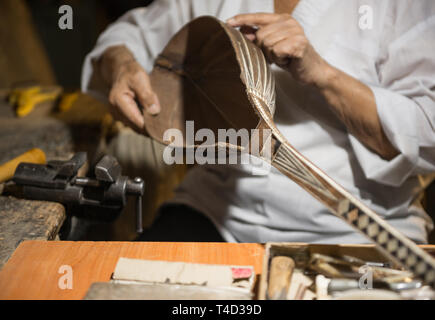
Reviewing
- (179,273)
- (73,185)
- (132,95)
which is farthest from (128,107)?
(179,273)

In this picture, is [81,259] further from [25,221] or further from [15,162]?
[15,162]

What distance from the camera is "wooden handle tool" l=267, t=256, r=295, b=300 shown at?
0.52m

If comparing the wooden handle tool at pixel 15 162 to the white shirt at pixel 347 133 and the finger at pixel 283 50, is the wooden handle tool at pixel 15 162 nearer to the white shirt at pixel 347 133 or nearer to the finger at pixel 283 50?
the white shirt at pixel 347 133

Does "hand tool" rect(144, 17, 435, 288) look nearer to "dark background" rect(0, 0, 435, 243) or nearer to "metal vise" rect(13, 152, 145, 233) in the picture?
"metal vise" rect(13, 152, 145, 233)

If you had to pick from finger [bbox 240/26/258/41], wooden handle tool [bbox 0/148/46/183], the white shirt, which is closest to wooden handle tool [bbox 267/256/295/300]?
the white shirt

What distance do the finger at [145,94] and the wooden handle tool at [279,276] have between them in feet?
1.59

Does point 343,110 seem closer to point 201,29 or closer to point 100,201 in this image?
point 201,29

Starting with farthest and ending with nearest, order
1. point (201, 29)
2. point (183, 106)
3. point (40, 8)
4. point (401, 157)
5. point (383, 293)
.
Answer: point (40, 8), point (183, 106), point (201, 29), point (401, 157), point (383, 293)

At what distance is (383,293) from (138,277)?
1.07 ft

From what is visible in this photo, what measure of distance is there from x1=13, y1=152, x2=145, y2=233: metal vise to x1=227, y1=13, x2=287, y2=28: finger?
0.35 meters

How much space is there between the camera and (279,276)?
534mm

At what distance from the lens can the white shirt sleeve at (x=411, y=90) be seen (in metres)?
0.74
